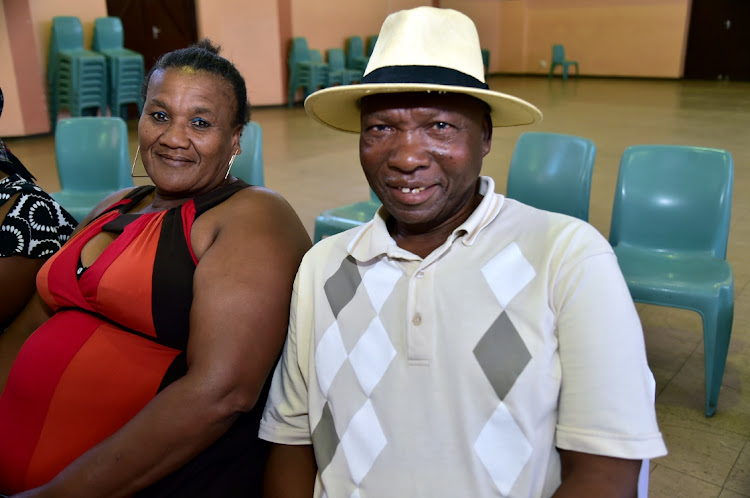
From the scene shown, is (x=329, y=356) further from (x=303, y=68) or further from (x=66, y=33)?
(x=303, y=68)

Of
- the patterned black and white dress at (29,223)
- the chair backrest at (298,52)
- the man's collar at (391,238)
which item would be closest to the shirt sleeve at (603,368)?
the man's collar at (391,238)

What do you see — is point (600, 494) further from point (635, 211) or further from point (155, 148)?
point (635, 211)

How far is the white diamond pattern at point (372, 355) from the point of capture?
42.7 inches

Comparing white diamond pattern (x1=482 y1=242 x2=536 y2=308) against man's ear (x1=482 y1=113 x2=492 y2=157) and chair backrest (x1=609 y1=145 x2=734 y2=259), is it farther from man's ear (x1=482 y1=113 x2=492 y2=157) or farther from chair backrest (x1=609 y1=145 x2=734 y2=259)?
chair backrest (x1=609 y1=145 x2=734 y2=259)

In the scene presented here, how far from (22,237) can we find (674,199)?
7.86 ft

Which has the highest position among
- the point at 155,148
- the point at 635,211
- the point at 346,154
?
the point at 155,148

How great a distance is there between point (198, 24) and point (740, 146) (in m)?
8.05

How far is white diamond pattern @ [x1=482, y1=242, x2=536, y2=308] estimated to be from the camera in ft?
3.32

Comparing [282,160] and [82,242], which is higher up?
[82,242]

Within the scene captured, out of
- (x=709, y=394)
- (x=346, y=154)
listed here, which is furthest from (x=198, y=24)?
(x=709, y=394)

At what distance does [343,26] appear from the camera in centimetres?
1262

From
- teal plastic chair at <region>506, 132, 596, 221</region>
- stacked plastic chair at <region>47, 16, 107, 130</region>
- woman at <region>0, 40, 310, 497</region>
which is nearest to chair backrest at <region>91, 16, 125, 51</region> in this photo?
stacked plastic chair at <region>47, 16, 107, 130</region>

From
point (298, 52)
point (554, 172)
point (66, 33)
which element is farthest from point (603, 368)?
point (298, 52)

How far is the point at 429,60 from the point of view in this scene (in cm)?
109
